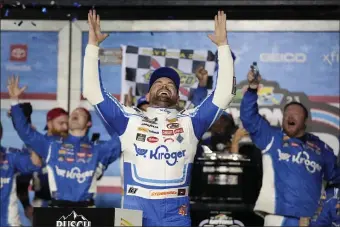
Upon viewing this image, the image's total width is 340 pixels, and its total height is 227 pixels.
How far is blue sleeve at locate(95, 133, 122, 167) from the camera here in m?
5.59

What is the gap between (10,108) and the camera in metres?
5.70

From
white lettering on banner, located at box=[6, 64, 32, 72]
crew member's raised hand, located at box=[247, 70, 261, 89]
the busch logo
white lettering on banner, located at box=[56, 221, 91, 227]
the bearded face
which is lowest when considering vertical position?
white lettering on banner, located at box=[56, 221, 91, 227]

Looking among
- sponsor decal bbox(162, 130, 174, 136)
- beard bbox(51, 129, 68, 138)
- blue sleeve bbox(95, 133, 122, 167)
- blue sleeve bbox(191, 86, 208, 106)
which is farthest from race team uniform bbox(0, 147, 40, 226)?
sponsor decal bbox(162, 130, 174, 136)

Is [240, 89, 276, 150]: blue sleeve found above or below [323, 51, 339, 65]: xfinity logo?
below

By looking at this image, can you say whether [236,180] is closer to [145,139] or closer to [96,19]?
[145,139]

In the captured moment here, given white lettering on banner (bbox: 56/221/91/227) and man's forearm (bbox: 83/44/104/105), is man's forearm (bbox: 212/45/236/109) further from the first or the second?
white lettering on banner (bbox: 56/221/91/227)

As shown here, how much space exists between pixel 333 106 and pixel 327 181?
0.66 m

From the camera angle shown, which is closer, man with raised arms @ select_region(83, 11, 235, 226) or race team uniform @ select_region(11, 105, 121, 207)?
Result: man with raised arms @ select_region(83, 11, 235, 226)

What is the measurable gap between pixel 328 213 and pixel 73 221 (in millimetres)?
2581

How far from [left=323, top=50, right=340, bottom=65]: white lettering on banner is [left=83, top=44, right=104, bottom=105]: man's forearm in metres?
2.40

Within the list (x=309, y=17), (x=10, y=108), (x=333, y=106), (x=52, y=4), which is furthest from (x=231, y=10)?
(x=10, y=108)

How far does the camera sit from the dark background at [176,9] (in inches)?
214

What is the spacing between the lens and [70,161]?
220 inches

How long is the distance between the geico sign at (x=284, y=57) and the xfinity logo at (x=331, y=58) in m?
0.18
